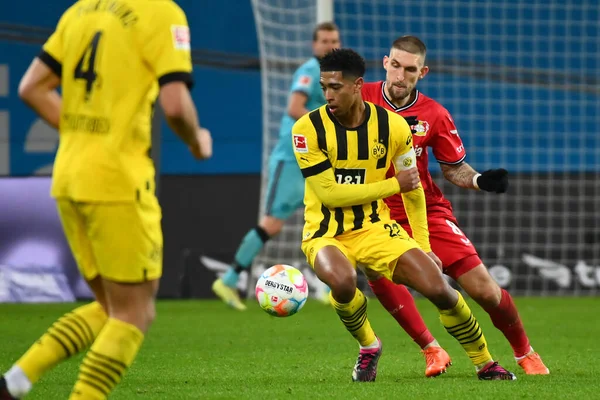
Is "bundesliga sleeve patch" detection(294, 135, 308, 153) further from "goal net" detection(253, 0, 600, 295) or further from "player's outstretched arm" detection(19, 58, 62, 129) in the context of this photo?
"goal net" detection(253, 0, 600, 295)

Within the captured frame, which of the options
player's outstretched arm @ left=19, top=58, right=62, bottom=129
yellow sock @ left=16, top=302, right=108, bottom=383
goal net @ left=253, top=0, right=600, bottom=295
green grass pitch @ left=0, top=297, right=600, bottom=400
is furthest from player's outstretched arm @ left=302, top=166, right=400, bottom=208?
goal net @ left=253, top=0, right=600, bottom=295

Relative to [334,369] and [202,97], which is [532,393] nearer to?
[334,369]

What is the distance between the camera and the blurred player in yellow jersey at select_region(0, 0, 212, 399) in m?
3.76

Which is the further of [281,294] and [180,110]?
[281,294]

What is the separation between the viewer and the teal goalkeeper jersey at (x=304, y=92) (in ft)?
30.9

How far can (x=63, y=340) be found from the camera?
13.0 feet

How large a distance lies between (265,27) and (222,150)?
2.55 m

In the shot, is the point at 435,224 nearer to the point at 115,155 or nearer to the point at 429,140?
the point at 429,140

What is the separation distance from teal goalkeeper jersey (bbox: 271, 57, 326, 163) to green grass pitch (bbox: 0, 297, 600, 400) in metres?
1.37

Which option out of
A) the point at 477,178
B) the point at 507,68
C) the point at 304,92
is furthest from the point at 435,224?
the point at 507,68

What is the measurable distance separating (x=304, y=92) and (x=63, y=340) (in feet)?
18.7

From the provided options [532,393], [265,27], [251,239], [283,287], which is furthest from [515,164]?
[532,393]

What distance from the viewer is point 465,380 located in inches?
215

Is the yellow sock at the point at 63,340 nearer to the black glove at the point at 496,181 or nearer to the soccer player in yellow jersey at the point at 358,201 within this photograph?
the soccer player in yellow jersey at the point at 358,201
